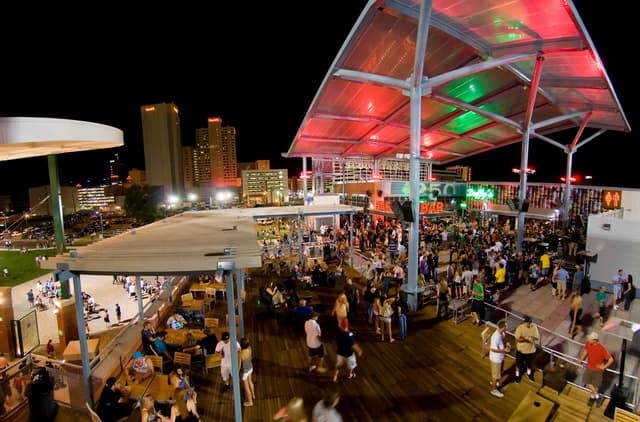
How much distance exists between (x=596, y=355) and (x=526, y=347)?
101 cm

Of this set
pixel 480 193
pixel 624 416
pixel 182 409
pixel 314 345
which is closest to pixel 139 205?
pixel 480 193

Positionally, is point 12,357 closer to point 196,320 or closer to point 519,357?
point 196,320

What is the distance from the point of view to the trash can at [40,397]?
4.95 meters

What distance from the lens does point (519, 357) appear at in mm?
5453

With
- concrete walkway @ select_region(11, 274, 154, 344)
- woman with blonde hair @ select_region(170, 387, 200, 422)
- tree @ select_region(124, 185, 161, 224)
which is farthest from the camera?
tree @ select_region(124, 185, 161, 224)

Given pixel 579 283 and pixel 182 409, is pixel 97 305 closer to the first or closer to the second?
pixel 182 409

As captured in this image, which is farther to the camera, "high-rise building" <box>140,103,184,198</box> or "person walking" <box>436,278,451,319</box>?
"high-rise building" <box>140,103,184,198</box>

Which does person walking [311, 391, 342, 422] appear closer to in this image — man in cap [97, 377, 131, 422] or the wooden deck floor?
the wooden deck floor

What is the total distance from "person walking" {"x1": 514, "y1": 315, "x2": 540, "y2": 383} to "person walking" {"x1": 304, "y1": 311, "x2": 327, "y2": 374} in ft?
12.0

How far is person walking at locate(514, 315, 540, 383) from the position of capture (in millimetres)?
5352

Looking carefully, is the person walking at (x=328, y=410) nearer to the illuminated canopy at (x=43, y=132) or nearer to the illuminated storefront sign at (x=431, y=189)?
the illuminated canopy at (x=43, y=132)

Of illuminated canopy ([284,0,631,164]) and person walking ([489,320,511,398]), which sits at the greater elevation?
illuminated canopy ([284,0,631,164])

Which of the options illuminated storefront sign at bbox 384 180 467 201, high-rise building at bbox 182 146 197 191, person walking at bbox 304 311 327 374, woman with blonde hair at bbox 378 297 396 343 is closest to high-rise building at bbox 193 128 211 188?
high-rise building at bbox 182 146 197 191

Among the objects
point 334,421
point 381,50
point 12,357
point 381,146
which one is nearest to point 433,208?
point 381,146
